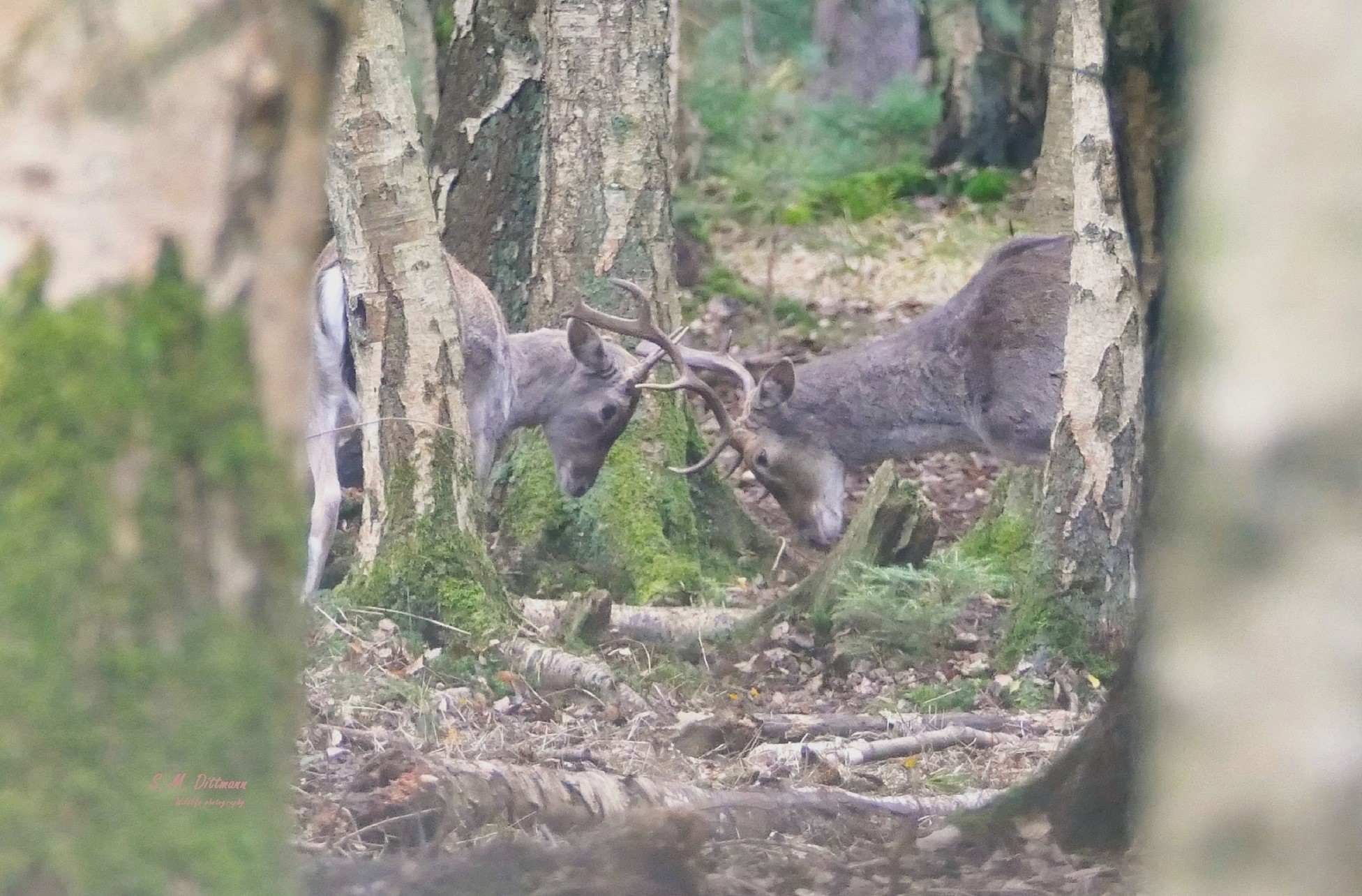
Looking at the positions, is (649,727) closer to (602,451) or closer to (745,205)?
(602,451)

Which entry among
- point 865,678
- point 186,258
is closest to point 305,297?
point 186,258

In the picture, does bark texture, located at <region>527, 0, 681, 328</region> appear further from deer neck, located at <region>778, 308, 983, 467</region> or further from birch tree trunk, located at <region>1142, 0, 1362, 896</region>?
birch tree trunk, located at <region>1142, 0, 1362, 896</region>

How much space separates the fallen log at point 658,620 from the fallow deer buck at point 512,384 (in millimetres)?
1369

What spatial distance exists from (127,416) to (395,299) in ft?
15.1

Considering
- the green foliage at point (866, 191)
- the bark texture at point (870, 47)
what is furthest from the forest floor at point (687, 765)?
the bark texture at point (870, 47)

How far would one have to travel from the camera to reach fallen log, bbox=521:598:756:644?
7.37 meters

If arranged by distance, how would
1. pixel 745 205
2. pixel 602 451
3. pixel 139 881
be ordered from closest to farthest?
1. pixel 139 881
2. pixel 602 451
3. pixel 745 205

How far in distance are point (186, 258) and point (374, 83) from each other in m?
4.58

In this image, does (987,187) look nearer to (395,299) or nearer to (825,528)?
(825,528)

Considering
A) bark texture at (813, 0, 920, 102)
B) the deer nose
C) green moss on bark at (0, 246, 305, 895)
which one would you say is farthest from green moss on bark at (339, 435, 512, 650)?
bark texture at (813, 0, 920, 102)

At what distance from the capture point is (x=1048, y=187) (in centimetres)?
984

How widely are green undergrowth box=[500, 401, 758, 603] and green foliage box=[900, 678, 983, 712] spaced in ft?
6.22

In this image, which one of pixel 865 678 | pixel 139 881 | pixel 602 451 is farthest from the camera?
pixel 602 451

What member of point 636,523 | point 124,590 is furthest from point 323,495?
point 124,590
